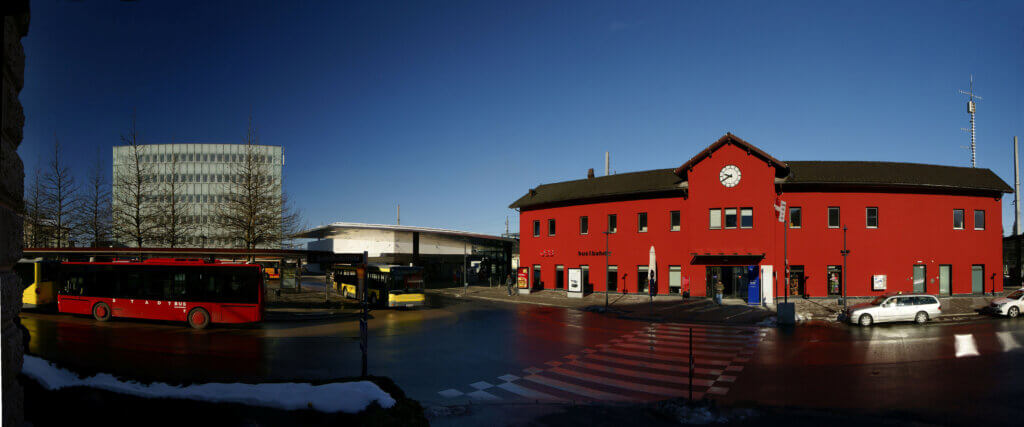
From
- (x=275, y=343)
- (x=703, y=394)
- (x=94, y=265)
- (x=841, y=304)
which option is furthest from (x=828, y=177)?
(x=94, y=265)

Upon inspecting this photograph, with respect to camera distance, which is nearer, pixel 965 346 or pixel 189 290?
pixel 965 346

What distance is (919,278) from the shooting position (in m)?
32.0

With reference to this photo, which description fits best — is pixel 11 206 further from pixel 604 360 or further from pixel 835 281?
pixel 835 281

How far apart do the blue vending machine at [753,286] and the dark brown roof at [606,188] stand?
7.19m

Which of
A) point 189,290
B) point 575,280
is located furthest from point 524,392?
point 575,280

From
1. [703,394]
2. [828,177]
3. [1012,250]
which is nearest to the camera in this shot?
[703,394]

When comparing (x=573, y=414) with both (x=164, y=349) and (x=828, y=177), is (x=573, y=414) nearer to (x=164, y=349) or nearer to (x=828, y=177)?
(x=164, y=349)

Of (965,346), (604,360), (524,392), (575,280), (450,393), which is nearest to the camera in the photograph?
(450,393)

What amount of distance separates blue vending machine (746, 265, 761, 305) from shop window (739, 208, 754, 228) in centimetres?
281

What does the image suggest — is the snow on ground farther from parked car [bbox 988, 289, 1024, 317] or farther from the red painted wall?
parked car [bbox 988, 289, 1024, 317]

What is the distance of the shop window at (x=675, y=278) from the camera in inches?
1332

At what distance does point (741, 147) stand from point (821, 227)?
24.9 ft

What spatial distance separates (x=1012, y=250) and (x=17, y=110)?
65.3m

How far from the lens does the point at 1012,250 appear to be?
145 feet
